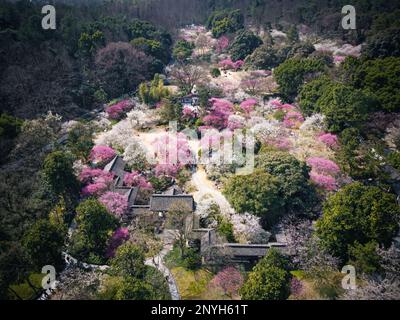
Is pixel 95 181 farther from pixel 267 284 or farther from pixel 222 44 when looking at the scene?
pixel 222 44

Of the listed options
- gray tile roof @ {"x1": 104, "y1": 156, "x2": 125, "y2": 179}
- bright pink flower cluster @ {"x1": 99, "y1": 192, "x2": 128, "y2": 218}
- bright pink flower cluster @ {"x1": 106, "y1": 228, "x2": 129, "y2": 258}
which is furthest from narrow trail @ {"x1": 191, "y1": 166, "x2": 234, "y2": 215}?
bright pink flower cluster @ {"x1": 106, "y1": 228, "x2": 129, "y2": 258}

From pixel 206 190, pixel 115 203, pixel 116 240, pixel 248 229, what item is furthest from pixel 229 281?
pixel 115 203

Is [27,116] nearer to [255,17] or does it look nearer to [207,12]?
[255,17]

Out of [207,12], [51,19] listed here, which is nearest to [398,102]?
[51,19]

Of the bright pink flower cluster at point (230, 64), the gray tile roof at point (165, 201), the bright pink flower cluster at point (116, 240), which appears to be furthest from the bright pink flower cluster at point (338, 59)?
the bright pink flower cluster at point (116, 240)

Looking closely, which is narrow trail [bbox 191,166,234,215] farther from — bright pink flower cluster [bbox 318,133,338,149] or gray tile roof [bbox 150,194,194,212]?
bright pink flower cluster [bbox 318,133,338,149]

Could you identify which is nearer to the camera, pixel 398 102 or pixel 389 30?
pixel 398 102

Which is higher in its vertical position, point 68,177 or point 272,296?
point 68,177
